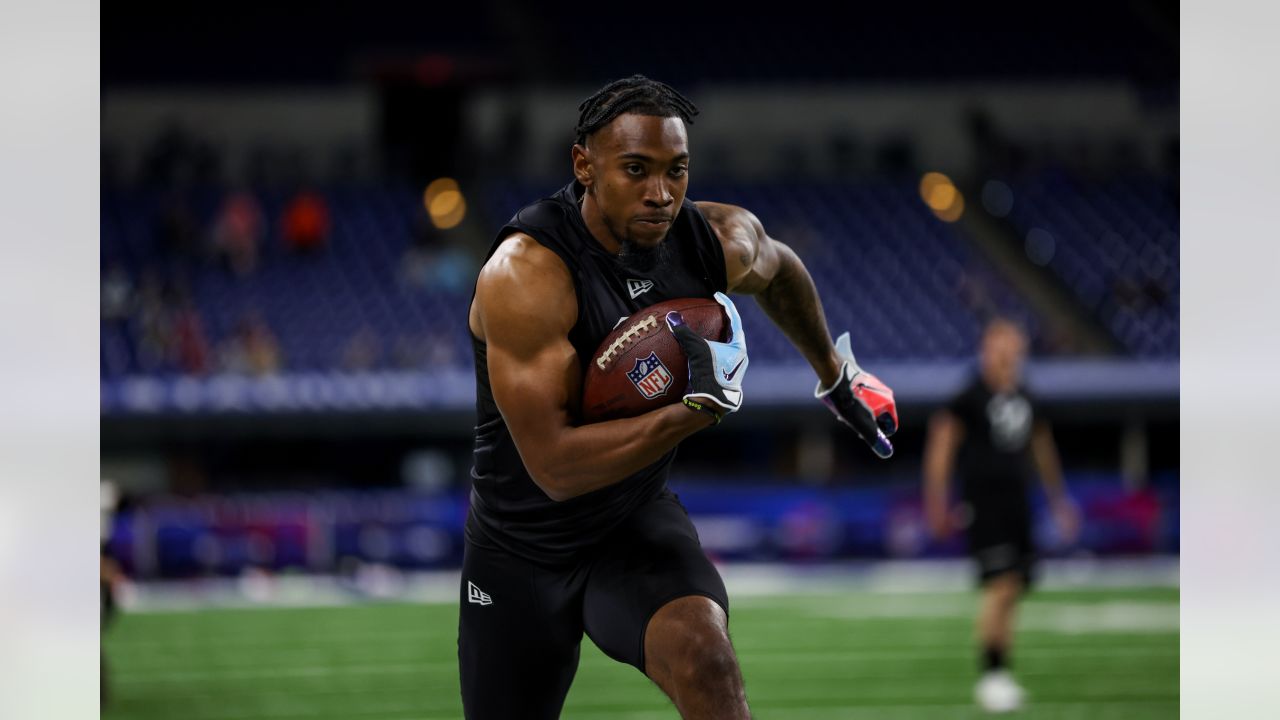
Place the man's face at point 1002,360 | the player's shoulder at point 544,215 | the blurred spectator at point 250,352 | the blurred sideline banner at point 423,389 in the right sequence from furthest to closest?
1. the blurred spectator at point 250,352
2. the blurred sideline banner at point 423,389
3. the man's face at point 1002,360
4. the player's shoulder at point 544,215

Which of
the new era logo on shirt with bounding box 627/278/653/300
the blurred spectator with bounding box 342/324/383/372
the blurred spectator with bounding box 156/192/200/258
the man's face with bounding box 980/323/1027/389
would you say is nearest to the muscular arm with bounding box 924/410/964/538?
the man's face with bounding box 980/323/1027/389

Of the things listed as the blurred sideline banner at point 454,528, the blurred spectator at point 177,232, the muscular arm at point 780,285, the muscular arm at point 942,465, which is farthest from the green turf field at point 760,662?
the blurred spectator at point 177,232

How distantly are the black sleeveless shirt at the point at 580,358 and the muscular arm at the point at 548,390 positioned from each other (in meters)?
0.08

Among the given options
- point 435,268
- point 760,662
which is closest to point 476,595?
point 760,662

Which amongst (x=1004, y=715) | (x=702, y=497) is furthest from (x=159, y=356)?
(x=1004, y=715)

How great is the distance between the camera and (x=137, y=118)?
22031 mm

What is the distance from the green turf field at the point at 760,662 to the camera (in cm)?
774

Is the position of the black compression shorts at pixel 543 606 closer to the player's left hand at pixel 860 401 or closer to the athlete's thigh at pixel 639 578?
the athlete's thigh at pixel 639 578

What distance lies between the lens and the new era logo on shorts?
3.86 metres

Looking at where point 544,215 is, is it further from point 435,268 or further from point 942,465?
point 435,268
